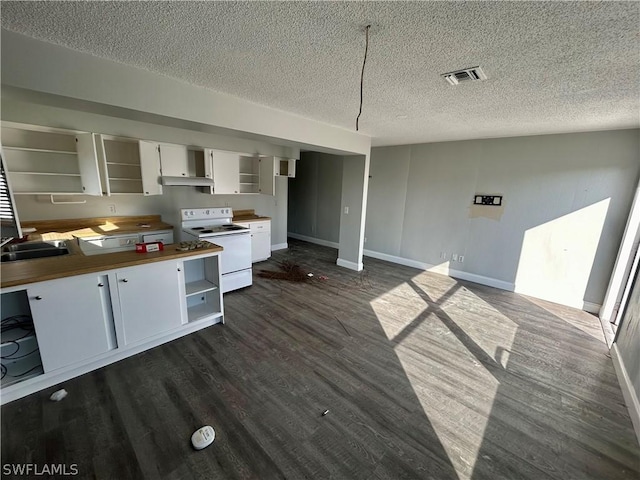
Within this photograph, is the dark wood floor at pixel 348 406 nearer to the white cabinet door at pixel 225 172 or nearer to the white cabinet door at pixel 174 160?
the white cabinet door at pixel 225 172

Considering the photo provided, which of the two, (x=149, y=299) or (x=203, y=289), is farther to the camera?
(x=203, y=289)

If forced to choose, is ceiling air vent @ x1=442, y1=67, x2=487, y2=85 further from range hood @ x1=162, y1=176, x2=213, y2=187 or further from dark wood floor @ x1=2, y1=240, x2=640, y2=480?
range hood @ x1=162, y1=176, x2=213, y2=187

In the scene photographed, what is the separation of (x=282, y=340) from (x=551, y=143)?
4.67m

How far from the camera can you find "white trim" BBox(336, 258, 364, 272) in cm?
520

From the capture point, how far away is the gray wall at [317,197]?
6.74 metres

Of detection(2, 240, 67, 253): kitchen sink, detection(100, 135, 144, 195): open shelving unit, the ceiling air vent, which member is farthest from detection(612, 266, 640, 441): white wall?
detection(100, 135, 144, 195): open shelving unit

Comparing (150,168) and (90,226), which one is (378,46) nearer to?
(150,168)

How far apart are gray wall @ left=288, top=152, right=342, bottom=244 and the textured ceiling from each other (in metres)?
4.08

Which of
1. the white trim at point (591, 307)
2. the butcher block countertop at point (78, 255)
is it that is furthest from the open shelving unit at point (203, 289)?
the white trim at point (591, 307)

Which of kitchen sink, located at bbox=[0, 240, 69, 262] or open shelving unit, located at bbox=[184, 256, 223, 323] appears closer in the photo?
kitchen sink, located at bbox=[0, 240, 69, 262]

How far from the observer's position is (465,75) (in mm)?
1938

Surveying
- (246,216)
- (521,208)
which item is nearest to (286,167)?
(246,216)

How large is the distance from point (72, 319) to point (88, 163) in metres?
2.41

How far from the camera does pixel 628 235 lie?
10.8 feet
